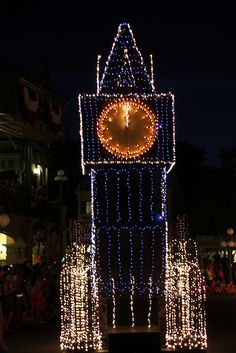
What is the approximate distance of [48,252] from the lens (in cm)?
3731

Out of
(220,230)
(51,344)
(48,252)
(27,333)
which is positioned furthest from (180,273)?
(220,230)

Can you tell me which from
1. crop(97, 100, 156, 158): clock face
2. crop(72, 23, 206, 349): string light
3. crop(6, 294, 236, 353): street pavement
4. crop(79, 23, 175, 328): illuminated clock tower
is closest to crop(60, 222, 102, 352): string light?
crop(72, 23, 206, 349): string light

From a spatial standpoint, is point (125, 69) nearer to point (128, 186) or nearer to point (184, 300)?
point (128, 186)

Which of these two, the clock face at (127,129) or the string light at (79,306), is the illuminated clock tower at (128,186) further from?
the string light at (79,306)

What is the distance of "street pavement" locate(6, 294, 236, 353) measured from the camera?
1482cm

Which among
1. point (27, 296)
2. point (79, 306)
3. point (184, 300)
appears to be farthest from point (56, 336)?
point (184, 300)

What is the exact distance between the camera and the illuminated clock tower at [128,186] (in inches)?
485

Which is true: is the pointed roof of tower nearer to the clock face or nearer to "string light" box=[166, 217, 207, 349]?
the clock face

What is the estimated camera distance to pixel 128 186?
40.8 ft

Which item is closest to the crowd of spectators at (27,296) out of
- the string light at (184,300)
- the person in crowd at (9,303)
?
the person in crowd at (9,303)

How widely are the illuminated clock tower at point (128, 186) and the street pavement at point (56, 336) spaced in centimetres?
256

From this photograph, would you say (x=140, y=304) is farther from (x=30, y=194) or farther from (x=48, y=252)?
(x=48, y=252)

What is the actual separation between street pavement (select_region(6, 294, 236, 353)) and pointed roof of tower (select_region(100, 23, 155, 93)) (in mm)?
4779

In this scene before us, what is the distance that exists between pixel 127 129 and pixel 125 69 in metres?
1.04
